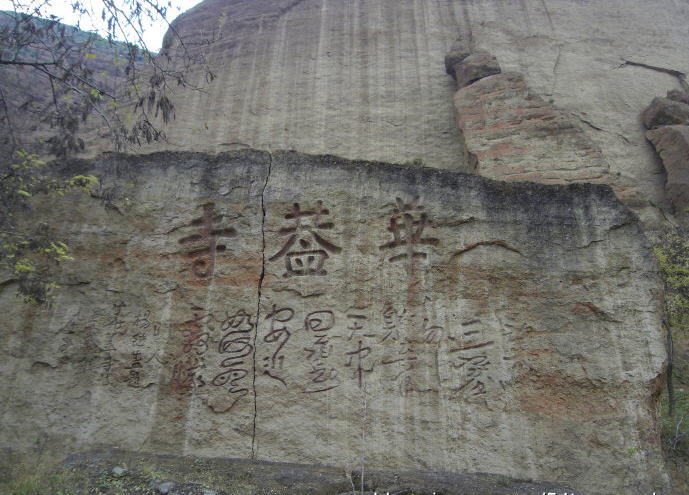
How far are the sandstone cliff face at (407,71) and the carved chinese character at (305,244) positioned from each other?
5655 millimetres

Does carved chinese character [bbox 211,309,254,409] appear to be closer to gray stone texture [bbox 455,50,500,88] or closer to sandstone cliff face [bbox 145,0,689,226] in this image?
sandstone cliff face [bbox 145,0,689,226]

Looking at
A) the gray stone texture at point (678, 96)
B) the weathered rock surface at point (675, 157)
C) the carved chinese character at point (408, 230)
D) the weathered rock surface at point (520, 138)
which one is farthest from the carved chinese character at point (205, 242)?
the gray stone texture at point (678, 96)

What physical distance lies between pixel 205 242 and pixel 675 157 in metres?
8.65

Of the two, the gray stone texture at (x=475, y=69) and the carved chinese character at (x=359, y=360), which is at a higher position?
the gray stone texture at (x=475, y=69)

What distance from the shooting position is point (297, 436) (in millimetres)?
4879

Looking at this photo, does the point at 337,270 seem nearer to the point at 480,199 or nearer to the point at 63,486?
the point at 480,199

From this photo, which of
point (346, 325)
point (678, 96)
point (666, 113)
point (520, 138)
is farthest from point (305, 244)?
point (678, 96)

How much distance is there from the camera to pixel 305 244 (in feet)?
18.4

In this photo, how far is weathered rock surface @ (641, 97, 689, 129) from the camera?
1132 centimetres

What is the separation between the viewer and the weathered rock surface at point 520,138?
31.9 ft

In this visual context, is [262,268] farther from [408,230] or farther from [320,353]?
[408,230]

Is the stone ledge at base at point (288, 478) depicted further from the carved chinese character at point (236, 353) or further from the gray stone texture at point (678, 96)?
the gray stone texture at point (678, 96)

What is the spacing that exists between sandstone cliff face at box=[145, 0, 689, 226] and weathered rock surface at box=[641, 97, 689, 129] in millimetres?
293

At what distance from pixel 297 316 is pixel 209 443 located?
1.25 m
